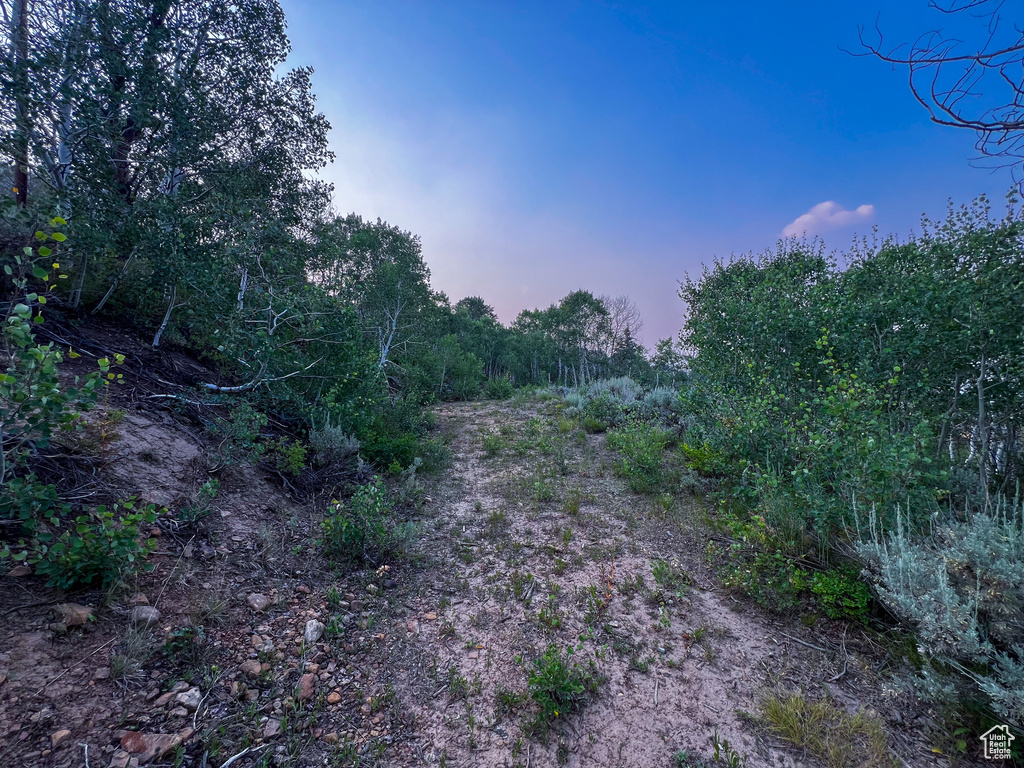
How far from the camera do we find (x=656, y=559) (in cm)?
408

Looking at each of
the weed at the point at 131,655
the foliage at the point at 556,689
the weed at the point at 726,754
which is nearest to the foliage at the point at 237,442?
the weed at the point at 131,655

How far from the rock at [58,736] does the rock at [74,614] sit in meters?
0.65

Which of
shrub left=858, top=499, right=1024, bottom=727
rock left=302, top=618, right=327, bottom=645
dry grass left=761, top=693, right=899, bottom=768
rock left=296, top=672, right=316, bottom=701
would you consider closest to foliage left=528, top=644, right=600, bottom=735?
dry grass left=761, top=693, right=899, bottom=768

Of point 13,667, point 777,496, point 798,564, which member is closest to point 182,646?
point 13,667

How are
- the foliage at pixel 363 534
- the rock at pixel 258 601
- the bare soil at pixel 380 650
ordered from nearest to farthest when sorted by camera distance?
the bare soil at pixel 380 650, the rock at pixel 258 601, the foliage at pixel 363 534

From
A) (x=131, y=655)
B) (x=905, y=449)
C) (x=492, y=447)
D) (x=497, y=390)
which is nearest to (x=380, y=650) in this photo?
(x=131, y=655)

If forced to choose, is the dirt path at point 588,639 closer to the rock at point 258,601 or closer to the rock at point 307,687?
the rock at point 307,687

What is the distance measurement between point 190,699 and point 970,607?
14.7 feet

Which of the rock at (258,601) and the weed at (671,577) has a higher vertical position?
the rock at (258,601)

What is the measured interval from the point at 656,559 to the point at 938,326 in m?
3.97

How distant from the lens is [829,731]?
2182mm

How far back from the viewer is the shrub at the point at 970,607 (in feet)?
6.50

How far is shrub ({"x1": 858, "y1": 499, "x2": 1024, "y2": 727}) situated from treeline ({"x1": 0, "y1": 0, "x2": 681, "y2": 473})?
6.28 meters

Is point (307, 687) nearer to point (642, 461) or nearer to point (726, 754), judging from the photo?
point (726, 754)
